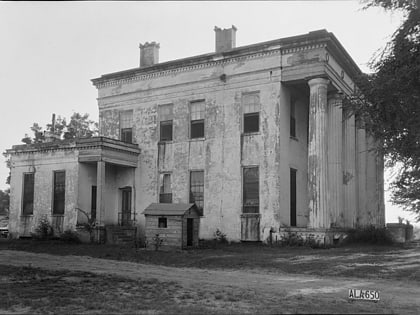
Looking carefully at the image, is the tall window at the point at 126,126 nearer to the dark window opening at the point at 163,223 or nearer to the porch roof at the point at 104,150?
the porch roof at the point at 104,150

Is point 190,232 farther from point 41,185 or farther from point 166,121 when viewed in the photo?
point 41,185

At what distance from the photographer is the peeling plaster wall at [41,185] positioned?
26.9m

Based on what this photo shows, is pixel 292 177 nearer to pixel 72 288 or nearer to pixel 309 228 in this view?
pixel 309 228

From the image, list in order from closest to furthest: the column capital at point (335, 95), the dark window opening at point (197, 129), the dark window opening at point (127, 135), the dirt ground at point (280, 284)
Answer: the dirt ground at point (280, 284) < the column capital at point (335, 95) < the dark window opening at point (197, 129) < the dark window opening at point (127, 135)

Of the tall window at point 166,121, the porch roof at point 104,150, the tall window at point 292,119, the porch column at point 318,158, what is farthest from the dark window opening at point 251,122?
the porch roof at point 104,150

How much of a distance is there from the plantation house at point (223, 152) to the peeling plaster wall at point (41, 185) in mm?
58

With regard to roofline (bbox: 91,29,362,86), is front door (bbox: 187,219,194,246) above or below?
below

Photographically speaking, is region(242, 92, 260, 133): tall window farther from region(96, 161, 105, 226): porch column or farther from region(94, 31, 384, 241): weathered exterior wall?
region(96, 161, 105, 226): porch column

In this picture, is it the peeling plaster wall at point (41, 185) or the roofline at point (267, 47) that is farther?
the peeling plaster wall at point (41, 185)

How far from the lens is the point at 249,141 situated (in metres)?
25.3

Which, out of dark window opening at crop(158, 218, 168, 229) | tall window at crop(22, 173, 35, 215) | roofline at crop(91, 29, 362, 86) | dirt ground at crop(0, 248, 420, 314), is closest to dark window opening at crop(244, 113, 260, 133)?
roofline at crop(91, 29, 362, 86)

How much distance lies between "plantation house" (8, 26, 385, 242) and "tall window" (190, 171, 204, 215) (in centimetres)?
5

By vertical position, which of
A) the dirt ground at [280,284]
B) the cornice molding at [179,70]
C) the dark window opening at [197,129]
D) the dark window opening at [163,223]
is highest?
the cornice molding at [179,70]

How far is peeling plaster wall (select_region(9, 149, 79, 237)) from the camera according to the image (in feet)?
88.1
